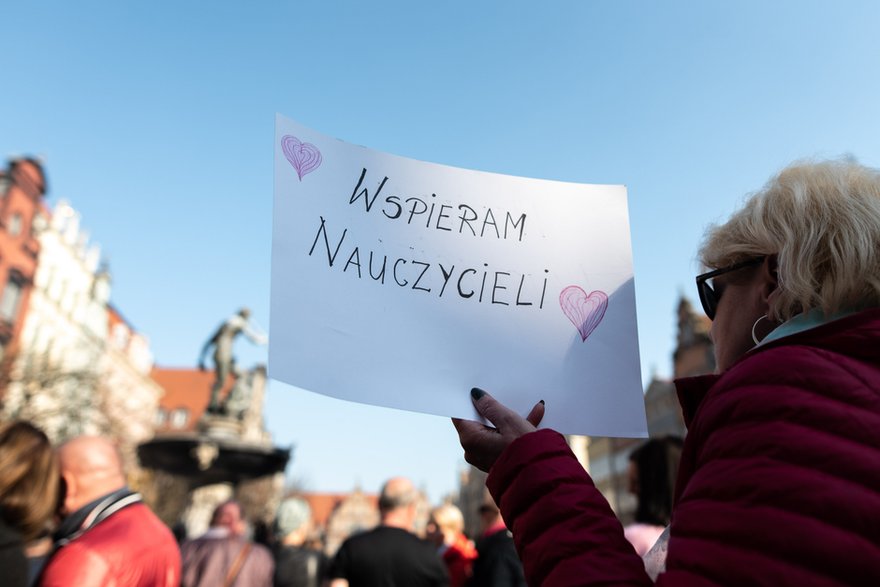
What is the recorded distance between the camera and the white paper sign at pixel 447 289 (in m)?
1.54

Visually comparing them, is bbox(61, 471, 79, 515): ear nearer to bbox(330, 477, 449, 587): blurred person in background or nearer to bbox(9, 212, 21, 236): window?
bbox(330, 477, 449, 587): blurred person in background

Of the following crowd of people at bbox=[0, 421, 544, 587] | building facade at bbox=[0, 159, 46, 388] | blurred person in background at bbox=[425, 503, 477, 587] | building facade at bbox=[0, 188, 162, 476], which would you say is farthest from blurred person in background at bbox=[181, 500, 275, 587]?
building facade at bbox=[0, 159, 46, 388]

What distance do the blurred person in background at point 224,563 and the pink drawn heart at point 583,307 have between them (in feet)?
13.3

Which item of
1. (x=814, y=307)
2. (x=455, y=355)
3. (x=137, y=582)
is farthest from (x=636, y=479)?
(x=814, y=307)

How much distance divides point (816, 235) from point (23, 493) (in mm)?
2946

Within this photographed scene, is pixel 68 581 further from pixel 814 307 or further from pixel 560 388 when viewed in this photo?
pixel 814 307

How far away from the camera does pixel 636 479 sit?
4.18 m

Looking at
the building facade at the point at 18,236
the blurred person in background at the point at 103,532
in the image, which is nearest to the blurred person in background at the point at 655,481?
the blurred person in background at the point at 103,532

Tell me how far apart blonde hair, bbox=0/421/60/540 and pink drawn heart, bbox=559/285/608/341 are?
235 centimetres

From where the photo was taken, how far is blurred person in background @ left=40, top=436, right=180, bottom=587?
2.63 metres

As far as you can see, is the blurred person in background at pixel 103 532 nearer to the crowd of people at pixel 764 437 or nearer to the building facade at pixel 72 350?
the crowd of people at pixel 764 437

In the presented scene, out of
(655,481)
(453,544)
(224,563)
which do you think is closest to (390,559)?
(224,563)

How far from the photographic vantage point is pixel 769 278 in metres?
1.33

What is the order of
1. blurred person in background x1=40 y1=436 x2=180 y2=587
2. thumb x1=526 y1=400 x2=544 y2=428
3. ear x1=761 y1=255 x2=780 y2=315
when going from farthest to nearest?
blurred person in background x1=40 y1=436 x2=180 y2=587
thumb x1=526 y1=400 x2=544 y2=428
ear x1=761 y1=255 x2=780 y2=315
